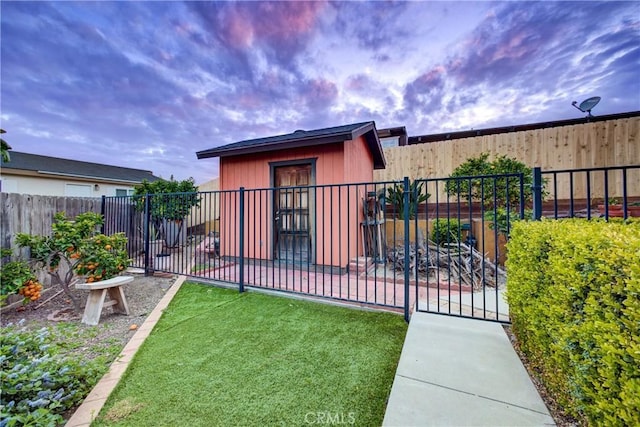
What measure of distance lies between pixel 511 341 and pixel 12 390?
353 cm

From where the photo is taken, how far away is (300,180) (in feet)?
18.2

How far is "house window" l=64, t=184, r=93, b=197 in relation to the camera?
12.3 m

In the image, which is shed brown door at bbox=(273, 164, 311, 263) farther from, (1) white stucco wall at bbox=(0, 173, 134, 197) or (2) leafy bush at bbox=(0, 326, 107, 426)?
(1) white stucco wall at bbox=(0, 173, 134, 197)

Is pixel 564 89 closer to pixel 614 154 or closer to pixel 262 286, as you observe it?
pixel 614 154

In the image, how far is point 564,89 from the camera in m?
6.95

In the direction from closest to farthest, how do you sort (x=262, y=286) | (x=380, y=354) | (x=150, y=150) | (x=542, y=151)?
(x=380, y=354)
(x=262, y=286)
(x=542, y=151)
(x=150, y=150)

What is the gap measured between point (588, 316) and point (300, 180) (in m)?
4.90

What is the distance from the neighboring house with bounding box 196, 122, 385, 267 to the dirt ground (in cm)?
177

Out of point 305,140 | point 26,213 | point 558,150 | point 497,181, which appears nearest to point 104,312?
point 26,213

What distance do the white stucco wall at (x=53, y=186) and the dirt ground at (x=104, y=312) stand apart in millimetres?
9835

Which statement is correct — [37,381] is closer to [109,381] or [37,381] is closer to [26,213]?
[109,381]

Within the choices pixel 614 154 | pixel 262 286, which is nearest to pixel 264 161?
pixel 262 286

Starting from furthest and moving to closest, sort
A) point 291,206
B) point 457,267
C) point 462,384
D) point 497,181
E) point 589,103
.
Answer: point 589,103 → point 497,181 → point 291,206 → point 457,267 → point 462,384

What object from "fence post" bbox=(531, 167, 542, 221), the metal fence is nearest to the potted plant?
the metal fence
